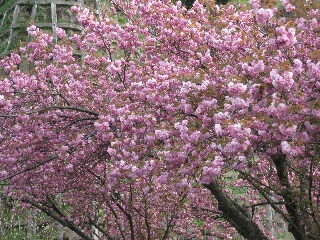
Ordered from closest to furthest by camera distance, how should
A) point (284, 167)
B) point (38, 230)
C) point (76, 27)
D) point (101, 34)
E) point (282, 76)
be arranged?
point (282, 76) → point (284, 167) → point (101, 34) → point (38, 230) → point (76, 27)

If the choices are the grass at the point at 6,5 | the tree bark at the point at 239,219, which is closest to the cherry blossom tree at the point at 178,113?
the tree bark at the point at 239,219

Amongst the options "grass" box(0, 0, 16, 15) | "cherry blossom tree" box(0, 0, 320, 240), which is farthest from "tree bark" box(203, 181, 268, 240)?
Result: "grass" box(0, 0, 16, 15)

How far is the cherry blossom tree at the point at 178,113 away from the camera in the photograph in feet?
12.3

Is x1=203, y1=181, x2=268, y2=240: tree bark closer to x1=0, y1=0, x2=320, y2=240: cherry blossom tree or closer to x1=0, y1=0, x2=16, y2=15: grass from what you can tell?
x1=0, y1=0, x2=320, y2=240: cherry blossom tree

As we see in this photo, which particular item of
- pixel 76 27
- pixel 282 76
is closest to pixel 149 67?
pixel 282 76

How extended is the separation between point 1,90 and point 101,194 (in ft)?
7.28

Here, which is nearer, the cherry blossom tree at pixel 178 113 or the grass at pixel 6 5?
the cherry blossom tree at pixel 178 113

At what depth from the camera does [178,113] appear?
466cm

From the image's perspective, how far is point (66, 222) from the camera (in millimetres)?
7062

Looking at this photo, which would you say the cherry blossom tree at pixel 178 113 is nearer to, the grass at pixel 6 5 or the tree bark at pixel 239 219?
the tree bark at pixel 239 219

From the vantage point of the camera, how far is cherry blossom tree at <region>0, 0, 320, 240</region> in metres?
3.74

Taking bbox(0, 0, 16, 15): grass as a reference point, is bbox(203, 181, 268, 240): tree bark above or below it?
below

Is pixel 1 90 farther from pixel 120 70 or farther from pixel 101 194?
pixel 101 194

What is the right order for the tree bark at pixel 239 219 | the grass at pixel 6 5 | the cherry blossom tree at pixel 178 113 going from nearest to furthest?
the cherry blossom tree at pixel 178 113
the tree bark at pixel 239 219
the grass at pixel 6 5
